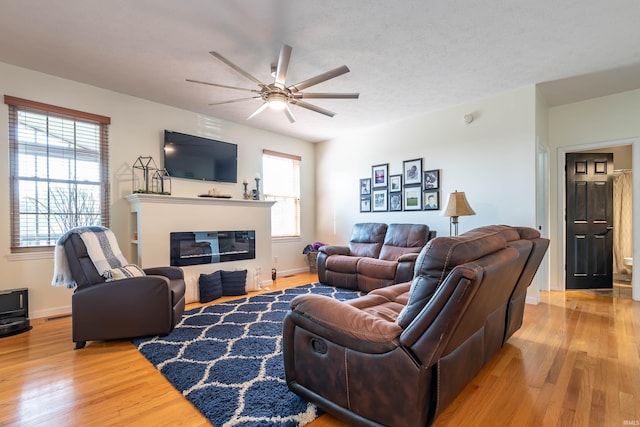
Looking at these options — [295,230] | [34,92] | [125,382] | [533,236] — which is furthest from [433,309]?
[295,230]

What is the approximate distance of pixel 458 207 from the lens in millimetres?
3713

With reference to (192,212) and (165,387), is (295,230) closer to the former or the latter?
(192,212)

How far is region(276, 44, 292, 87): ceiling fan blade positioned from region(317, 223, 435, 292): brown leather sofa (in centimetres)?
247

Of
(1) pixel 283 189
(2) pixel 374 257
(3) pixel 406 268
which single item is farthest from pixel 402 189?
(1) pixel 283 189

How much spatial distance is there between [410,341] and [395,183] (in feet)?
13.0

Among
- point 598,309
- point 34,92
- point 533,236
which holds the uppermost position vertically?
point 34,92

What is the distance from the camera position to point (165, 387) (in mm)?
1867

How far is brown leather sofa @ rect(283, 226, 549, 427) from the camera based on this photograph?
1.18 metres

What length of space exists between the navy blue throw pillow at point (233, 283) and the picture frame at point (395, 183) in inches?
107

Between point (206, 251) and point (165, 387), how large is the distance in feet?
7.85

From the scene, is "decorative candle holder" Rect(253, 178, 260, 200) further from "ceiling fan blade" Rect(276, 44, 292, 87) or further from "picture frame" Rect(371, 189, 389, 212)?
"ceiling fan blade" Rect(276, 44, 292, 87)

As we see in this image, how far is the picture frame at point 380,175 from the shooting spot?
16.6 feet

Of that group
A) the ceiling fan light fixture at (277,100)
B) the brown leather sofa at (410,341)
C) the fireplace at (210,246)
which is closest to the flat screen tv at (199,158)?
the fireplace at (210,246)

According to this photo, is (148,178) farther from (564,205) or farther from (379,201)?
(564,205)
